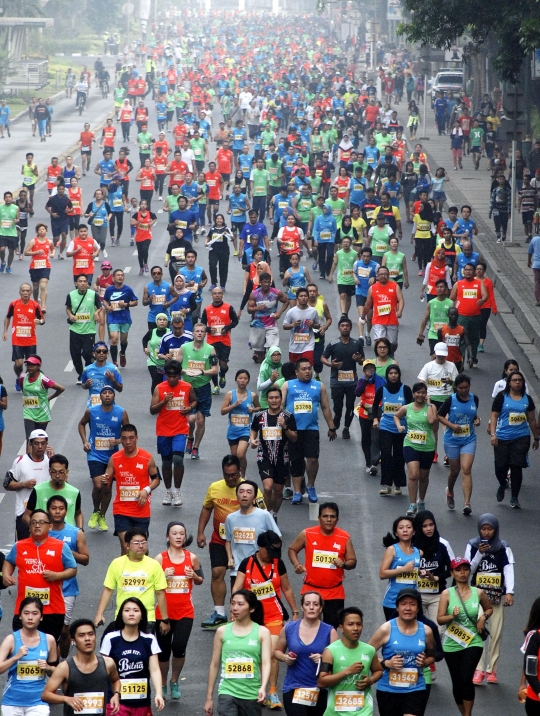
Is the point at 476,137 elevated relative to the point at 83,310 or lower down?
elevated

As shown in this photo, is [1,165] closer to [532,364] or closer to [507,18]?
[507,18]

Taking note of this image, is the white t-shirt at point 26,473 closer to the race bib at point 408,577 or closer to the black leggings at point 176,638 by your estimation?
the black leggings at point 176,638

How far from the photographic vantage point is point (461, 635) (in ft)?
35.0

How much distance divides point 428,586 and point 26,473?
3.61 metres

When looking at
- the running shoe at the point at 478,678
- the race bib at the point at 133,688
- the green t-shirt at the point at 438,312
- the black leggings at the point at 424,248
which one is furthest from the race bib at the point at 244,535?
the black leggings at the point at 424,248

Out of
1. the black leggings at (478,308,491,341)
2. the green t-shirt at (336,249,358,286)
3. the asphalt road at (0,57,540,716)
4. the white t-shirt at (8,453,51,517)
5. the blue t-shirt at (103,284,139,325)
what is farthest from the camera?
the green t-shirt at (336,249,358,286)

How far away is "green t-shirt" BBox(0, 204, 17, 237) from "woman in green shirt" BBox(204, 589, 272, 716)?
19.1 m

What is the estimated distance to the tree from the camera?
26.7 metres

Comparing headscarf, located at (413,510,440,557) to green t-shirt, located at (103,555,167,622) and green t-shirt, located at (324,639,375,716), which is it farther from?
green t-shirt, located at (324,639,375,716)

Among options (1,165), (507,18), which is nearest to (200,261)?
(507,18)

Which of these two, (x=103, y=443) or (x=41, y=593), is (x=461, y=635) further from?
(x=103, y=443)

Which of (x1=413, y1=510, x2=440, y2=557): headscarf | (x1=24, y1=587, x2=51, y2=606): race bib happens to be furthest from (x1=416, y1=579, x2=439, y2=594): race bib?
(x1=24, y1=587, x2=51, y2=606): race bib

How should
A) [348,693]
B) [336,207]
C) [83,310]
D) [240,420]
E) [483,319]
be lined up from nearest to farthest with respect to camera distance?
[348,693]
[240,420]
[83,310]
[483,319]
[336,207]

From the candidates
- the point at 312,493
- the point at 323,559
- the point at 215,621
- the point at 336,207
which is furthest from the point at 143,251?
the point at 323,559
